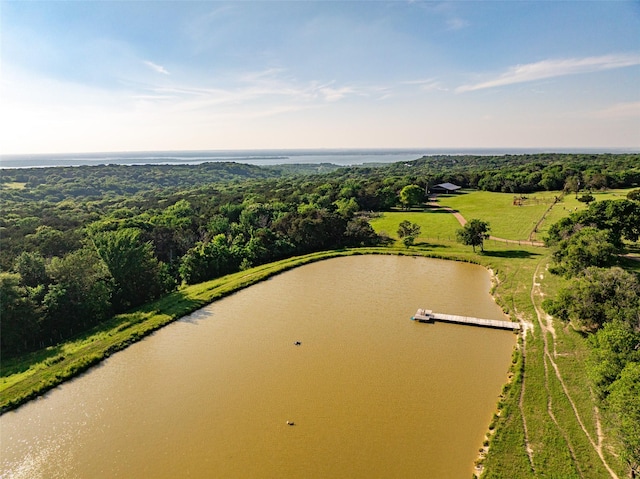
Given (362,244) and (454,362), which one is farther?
(362,244)

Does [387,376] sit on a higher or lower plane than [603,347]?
lower

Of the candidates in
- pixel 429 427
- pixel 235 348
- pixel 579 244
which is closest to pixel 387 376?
pixel 429 427

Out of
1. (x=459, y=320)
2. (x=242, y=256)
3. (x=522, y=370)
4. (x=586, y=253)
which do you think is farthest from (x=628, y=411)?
(x=242, y=256)

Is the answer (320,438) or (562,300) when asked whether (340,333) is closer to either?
(320,438)

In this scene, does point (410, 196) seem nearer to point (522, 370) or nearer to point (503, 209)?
point (503, 209)

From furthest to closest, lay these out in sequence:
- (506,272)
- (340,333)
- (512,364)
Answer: (506,272) < (340,333) < (512,364)

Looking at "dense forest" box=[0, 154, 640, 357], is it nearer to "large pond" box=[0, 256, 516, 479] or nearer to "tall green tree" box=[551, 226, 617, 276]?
"large pond" box=[0, 256, 516, 479]

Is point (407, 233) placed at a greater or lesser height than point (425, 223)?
greater
